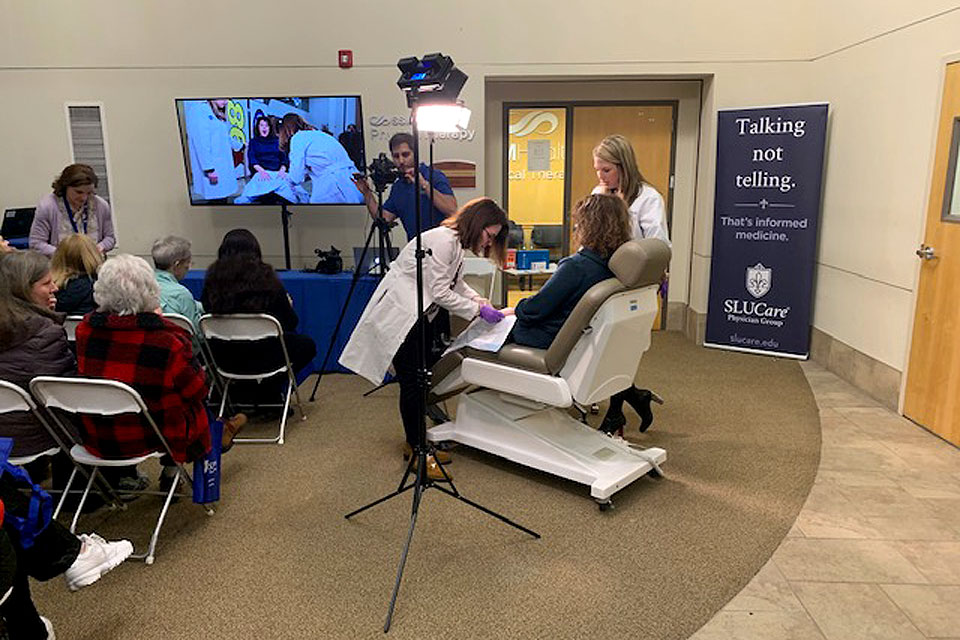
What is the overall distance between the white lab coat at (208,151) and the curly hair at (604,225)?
10.3ft

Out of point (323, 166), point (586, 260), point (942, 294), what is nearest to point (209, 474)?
point (586, 260)

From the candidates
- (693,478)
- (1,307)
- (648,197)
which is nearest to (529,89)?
(648,197)

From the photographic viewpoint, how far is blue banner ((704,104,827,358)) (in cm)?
493

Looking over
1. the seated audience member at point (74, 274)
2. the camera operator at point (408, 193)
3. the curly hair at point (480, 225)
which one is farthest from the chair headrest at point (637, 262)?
the seated audience member at point (74, 274)

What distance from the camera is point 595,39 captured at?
530cm

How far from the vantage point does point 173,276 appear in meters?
3.69

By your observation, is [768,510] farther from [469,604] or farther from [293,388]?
[293,388]

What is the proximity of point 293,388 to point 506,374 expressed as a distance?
1.37 meters

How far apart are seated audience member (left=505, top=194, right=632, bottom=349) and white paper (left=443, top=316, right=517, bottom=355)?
208 mm

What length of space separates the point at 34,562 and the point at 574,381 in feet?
6.45

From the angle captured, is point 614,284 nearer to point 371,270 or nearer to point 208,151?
point 371,270

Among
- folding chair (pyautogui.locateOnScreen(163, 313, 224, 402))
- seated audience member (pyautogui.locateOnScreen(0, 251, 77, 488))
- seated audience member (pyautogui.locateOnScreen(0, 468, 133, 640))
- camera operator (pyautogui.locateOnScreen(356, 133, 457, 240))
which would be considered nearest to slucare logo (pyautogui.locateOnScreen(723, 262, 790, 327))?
camera operator (pyautogui.locateOnScreen(356, 133, 457, 240))

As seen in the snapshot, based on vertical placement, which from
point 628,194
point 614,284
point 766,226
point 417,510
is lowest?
point 417,510

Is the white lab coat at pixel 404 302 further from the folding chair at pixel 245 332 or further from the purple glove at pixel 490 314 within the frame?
the folding chair at pixel 245 332
